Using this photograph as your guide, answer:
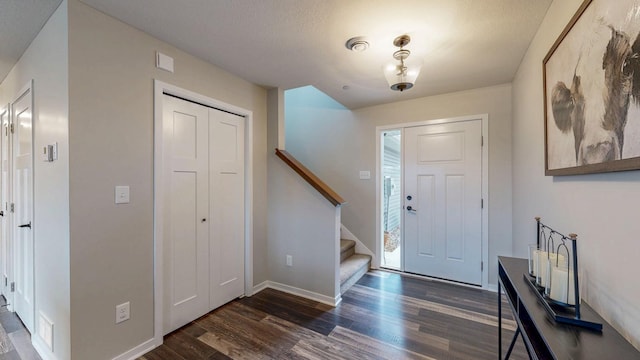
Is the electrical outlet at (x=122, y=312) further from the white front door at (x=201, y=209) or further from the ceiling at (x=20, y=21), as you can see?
the ceiling at (x=20, y=21)

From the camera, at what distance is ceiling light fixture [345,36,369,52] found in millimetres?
1899

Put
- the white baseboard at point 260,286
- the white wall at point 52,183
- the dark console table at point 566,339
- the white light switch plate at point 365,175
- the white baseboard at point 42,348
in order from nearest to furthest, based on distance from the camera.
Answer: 1. the dark console table at point 566,339
2. the white wall at point 52,183
3. the white baseboard at point 42,348
4. the white baseboard at point 260,286
5. the white light switch plate at point 365,175

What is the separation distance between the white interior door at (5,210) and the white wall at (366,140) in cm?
317

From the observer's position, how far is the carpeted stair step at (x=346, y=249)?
3.33 metres

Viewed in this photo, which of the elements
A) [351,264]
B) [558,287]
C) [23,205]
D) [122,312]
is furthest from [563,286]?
[23,205]

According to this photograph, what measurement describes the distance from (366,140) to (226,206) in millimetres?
2085

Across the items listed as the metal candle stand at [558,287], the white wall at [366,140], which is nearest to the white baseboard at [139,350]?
the metal candle stand at [558,287]

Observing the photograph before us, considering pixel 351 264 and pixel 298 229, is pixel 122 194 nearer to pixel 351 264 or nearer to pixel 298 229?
pixel 298 229

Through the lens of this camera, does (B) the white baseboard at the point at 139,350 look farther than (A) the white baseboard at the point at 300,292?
No

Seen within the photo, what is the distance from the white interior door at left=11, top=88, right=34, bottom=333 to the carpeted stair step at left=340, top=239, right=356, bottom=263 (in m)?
2.85

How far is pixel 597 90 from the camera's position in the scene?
1.00 meters

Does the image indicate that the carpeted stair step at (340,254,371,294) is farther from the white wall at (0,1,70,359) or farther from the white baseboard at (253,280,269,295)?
the white wall at (0,1,70,359)

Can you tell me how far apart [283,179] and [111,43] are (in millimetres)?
1798

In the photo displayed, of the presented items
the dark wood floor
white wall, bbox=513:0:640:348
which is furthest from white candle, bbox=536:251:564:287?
the dark wood floor
